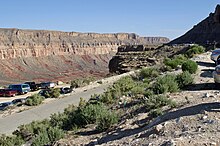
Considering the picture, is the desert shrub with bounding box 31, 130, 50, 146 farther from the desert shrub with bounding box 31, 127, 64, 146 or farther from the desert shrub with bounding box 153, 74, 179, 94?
the desert shrub with bounding box 153, 74, 179, 94

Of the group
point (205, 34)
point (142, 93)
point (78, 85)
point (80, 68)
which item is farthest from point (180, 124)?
point (80, 68)

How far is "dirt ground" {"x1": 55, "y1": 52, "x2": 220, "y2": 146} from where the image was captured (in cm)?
604

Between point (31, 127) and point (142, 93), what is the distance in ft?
14.5

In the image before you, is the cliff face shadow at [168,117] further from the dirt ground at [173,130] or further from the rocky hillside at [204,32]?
the rocky hillside at [204,32]

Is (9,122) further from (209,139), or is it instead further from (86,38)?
(86,38)

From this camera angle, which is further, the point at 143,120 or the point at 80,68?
the point at 80,68

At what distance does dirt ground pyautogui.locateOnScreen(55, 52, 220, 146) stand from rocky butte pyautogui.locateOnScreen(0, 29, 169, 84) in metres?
100

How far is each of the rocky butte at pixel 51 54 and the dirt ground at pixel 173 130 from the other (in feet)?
329

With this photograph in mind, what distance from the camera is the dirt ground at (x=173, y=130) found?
6.04m

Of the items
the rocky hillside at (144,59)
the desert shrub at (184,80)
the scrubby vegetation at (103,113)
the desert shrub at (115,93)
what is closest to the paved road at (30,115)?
the scrubby vegetation at (103,113)

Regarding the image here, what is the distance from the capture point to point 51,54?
153500 mm

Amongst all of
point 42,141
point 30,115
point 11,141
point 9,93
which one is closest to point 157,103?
point 42,141

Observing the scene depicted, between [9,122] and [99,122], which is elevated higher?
[99,122]

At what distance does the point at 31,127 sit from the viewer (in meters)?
12.7
